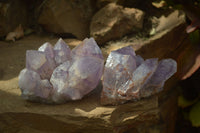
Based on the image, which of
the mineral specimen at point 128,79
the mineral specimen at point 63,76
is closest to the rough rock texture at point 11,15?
the mineral specimen at point 63,76

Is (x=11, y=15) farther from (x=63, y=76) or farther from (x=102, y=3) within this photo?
(x=63, y=76)

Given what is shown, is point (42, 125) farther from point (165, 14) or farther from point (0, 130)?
point (165, 14)

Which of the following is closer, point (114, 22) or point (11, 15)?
point (114, 22)

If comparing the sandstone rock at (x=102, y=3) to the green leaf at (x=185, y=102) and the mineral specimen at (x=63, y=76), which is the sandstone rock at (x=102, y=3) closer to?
the green leaf at (x=185, y=102)

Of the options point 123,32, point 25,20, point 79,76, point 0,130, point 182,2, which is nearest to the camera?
point 79,76

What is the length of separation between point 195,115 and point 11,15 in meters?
2.25

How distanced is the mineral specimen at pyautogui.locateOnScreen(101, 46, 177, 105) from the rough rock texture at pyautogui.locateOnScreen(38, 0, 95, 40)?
164 cm

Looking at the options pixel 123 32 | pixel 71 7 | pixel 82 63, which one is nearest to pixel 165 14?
pixel 123 32

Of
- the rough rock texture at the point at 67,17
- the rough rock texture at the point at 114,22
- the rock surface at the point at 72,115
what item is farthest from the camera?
the rough rock texture at the point at 67,17

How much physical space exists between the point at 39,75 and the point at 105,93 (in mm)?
404

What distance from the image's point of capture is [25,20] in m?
3.35

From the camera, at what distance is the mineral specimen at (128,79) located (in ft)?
5.12

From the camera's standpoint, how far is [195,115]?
9.14 ft

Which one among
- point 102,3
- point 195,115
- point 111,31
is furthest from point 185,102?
point 102,3
